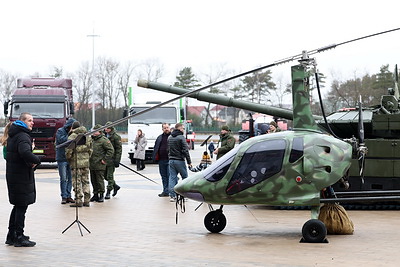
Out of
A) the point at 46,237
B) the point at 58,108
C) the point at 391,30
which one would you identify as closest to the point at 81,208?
the point at 46,237

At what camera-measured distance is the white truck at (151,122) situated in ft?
111

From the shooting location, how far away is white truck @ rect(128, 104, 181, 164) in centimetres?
3378

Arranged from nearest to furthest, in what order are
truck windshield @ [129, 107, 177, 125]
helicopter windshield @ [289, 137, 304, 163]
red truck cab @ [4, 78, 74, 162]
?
1. helicopter windshield @ [289, 137, 304, 163]
2. red truck cab @ [4, 78, 74, 162]
3. truck windshield @ [129, 107, 177, 125]

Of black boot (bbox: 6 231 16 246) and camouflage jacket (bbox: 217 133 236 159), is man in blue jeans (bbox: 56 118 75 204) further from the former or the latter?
black boot (bbox: 6 231 16 246)

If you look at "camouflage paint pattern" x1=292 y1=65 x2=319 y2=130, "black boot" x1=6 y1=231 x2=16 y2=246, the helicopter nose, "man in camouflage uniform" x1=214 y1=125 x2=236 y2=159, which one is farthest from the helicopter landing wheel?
"man in camouflage uniform" x1=214 y1=125 x2=236 y2=159

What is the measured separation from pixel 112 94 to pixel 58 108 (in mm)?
52443

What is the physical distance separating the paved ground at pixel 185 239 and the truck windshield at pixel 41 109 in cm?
1315

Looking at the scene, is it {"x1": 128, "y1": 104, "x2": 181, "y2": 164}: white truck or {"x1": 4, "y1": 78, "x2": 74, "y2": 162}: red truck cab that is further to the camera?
{"x1": 128, "y1": 104, "x2": 181, "y2": 164}: white truck

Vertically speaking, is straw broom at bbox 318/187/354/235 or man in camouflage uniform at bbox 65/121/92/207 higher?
man in camouflage uniform at bbox 65/121/92/207

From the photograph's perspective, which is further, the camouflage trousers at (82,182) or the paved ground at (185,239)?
the camouflage trousers at (82,182)

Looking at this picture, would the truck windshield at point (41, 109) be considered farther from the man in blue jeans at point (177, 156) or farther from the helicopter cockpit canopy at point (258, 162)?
the helicopter cockpit canopy at point (258, 162)

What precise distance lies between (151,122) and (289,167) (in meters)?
22.3

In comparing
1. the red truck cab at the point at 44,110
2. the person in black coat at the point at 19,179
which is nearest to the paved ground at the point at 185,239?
the person in black coat at the point at 19,179

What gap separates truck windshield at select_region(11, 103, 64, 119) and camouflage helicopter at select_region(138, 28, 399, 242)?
60.7 feet
